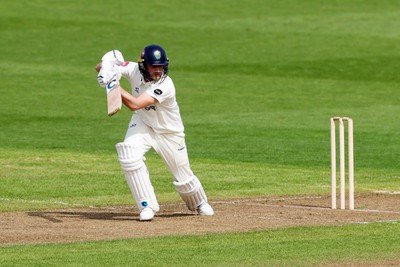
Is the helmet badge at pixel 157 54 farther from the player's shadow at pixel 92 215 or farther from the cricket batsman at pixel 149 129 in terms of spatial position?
the player's shadow at pixel 92 215

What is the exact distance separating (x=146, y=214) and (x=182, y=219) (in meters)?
0.54

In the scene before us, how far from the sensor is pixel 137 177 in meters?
14.7

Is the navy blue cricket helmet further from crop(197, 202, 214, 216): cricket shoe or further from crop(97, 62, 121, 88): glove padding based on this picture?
crop(197, 202, 214, 216): cricket shoe

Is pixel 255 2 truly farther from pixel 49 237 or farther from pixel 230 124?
pixel 49 237

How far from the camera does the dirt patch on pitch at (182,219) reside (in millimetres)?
13531

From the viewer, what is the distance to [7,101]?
30562mm

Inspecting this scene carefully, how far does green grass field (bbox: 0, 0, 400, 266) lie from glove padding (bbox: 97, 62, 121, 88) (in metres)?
2.19

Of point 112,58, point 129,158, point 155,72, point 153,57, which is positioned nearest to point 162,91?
point 155,72

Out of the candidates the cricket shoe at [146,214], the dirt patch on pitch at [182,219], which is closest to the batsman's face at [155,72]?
the cricket shoe at [146,214]

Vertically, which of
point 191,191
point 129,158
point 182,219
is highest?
point 129,158

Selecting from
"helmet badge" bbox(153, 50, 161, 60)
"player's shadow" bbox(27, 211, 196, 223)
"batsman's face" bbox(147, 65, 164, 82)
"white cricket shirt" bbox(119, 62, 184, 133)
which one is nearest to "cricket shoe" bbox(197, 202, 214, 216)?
"player's shadow" bbox(27, 211, 196, 223)

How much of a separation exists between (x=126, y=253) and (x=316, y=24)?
108 feet

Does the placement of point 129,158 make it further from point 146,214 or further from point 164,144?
point 146,214

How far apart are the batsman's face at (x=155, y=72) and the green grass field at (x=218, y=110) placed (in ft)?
7.51
